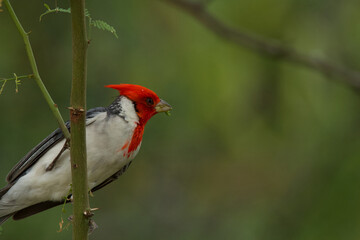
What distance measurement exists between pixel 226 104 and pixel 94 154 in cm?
192

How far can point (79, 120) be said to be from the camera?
6.85 ft

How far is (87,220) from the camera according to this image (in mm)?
2299

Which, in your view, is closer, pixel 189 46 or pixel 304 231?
pixel 304 231

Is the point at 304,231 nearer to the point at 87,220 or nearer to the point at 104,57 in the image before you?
the point at 104,57

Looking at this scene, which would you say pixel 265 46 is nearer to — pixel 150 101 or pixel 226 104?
pixel 226 104

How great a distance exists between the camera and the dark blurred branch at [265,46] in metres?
5.13

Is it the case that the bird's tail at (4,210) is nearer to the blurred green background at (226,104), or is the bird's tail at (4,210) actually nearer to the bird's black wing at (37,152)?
the bird's black wing at (37,152)

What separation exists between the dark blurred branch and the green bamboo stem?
122 inches

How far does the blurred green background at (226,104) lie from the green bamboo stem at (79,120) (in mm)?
2320

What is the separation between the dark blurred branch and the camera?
513cm

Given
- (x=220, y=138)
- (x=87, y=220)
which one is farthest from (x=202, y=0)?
(x=87, y=220)

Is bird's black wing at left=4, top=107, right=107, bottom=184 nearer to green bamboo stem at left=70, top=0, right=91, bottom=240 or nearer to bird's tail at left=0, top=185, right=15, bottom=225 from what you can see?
bird's tail at left=0, top=185, right=15, bottom=225

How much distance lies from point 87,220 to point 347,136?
3.05 m

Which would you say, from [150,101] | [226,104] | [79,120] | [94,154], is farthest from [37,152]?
[226,104]
